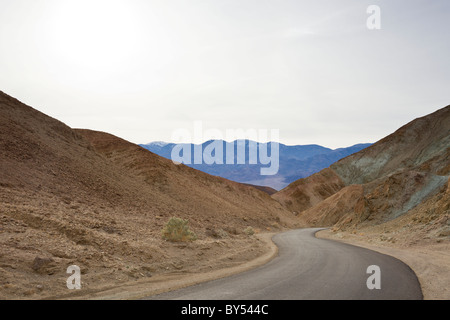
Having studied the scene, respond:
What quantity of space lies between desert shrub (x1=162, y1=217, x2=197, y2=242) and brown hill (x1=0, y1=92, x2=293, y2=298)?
2.10 ft

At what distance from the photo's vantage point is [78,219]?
17859 millimetres

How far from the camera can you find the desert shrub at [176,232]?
61.2 feet

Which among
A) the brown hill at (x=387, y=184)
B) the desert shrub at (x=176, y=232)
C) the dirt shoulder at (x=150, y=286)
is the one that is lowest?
the dirt shoulder at (x=150, y=286)

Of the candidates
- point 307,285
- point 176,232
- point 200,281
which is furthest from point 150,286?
point 176,232

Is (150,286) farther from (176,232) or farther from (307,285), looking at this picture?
(176,232)

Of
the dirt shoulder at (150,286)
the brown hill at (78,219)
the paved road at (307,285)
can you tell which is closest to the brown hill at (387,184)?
the paved road at (307,285)

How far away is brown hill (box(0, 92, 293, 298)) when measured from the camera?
11133 mm

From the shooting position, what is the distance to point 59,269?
11.0 meters

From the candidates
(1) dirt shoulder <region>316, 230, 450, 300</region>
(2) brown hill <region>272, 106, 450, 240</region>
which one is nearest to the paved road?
(1) dirt shoulder <region>316, 230, 450, 300</region>

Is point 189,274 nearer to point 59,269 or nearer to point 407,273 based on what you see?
point 59,269

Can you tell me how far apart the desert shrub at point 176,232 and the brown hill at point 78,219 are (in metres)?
0.64

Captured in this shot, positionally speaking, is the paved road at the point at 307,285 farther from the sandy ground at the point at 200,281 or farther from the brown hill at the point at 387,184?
the brown hill at the point at 387,184

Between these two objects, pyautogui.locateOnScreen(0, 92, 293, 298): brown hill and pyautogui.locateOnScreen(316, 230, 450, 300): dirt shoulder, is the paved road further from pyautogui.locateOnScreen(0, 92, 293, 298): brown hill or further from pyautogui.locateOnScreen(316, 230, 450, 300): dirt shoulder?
pyautogui.locateOnScreen(0, 92, 293, 298): brown hill
